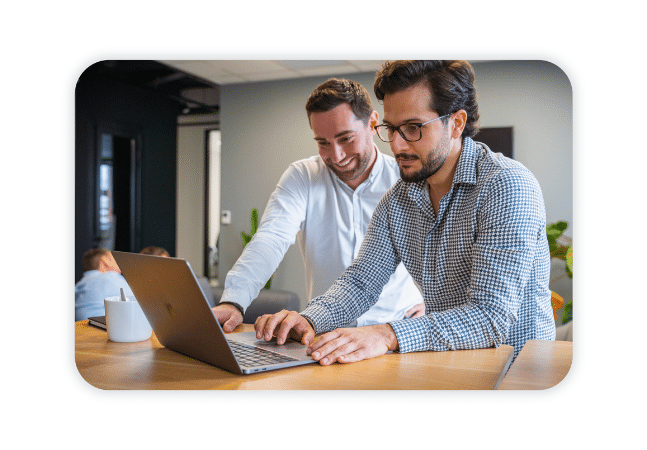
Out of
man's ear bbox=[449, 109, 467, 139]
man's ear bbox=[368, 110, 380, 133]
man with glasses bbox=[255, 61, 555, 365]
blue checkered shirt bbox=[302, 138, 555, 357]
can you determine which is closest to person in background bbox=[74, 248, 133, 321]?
man with glasses bbox=[255, 61, 555, 365]

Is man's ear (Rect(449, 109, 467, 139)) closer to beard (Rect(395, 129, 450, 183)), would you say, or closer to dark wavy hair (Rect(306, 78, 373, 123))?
beard (Rect(395, 129, 450, 183))

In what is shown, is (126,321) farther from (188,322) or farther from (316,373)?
(316,373)

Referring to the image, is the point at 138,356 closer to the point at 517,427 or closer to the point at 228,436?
the point at 228,436

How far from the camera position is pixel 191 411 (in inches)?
46.9

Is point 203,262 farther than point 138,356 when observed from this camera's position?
Yes

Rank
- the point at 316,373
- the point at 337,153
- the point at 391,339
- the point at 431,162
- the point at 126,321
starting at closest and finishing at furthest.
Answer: the point at 316,373, the point at 391,339, the point at 126,321, the point at 431,162, the point at 337,153

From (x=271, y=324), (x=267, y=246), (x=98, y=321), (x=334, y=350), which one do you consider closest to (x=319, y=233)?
(x=267, y=246)

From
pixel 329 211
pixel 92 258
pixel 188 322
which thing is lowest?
pixel 188 322

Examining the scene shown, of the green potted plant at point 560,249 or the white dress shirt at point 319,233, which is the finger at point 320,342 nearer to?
the white dress shirt at point 319,233

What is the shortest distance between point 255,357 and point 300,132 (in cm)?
61

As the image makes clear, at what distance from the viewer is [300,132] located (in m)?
1.42

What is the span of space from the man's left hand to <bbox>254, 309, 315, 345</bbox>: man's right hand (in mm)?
102
